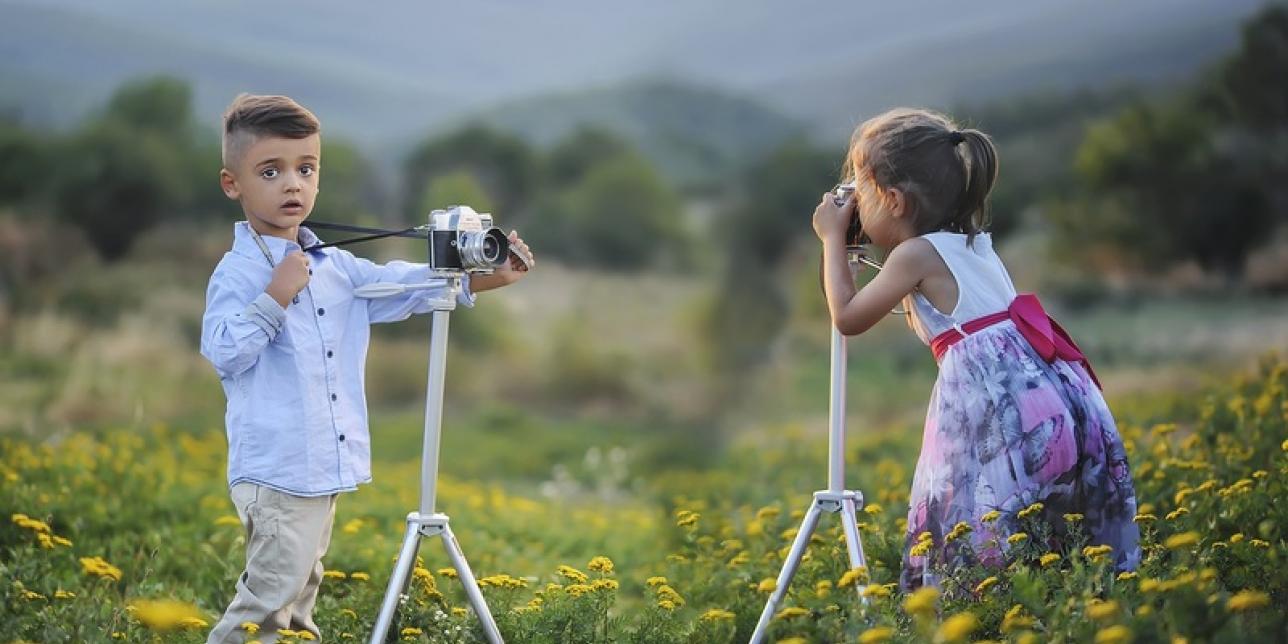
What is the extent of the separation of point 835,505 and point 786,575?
0.23 metres

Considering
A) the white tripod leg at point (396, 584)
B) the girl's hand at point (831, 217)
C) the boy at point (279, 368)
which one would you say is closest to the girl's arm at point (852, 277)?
the girl's hand at point (831, 217)

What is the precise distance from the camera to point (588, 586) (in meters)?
3.40

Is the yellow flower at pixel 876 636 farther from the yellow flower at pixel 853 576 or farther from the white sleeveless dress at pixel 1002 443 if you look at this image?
the white sleeveless dress at pixel 1002 443

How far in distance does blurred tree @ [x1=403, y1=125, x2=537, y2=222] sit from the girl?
9.71 metres

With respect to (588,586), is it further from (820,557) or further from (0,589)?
(0,589)

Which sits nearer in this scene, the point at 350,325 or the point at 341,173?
the point at 350,325

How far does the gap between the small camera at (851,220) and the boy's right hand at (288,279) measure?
51.4 inches

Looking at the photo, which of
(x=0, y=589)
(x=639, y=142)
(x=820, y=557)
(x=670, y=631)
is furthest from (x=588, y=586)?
(x=639, y=142)

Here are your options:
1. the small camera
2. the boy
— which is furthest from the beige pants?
the small camera

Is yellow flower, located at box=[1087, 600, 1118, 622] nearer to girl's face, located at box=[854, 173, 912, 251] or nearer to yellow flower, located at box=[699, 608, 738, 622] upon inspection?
yellow flower, located at box=[699, 608, 738, 622]

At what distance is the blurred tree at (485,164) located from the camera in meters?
13.1

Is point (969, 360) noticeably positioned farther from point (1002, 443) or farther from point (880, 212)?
point (880, 212)

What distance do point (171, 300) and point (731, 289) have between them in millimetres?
4824

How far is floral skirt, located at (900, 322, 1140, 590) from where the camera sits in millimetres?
3396
